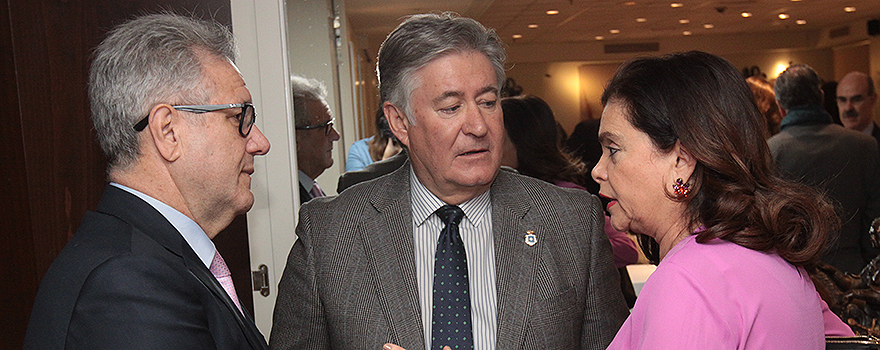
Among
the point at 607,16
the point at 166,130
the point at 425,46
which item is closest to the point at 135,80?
the point at 166,130

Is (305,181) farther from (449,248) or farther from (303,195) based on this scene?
(449,248)

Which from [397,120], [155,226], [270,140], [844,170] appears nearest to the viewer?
[155,226]

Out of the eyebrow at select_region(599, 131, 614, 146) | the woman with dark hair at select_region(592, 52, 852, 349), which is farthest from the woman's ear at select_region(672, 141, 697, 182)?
the eyebrow at select_region(599, 131, 614, 146)

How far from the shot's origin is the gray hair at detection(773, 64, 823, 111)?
142 inches

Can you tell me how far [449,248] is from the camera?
168 cm

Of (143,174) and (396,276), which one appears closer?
(143,174)

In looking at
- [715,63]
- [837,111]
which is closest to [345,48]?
[715,63]

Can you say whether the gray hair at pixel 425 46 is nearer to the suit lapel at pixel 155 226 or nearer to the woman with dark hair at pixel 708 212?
the woman with dark hair at pixel 708 212

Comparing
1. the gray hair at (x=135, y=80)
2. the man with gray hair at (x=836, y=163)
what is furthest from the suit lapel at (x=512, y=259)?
the man with gray hair at (x=836, y=163)

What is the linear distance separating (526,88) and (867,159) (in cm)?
182

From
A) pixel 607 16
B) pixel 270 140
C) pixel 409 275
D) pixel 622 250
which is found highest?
pixel 607 16

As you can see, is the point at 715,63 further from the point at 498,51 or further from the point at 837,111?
the point at 837,111

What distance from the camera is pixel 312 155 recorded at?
260 centimetres

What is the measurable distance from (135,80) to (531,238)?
96 cm
